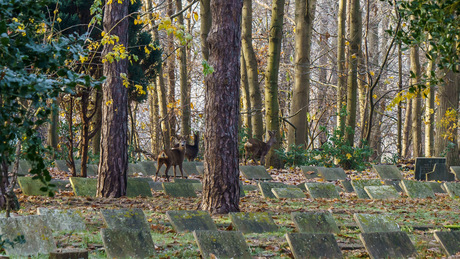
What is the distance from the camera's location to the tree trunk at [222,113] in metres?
9.63

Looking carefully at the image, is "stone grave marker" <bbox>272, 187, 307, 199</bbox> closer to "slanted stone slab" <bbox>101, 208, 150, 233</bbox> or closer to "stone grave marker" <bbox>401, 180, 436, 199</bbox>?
"stone grave marker" <bbox>401, 180, 436, 199</bbox>

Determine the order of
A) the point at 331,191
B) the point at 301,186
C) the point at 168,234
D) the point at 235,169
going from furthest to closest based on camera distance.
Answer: the point at 301,186, the point at 331,191, the point at 235,169, the point at 168,234

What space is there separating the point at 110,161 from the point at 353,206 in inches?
194

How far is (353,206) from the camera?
11.8 metres

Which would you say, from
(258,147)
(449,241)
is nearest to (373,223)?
(449,241)

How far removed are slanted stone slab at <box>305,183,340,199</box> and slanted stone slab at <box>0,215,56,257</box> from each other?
25.1 feet

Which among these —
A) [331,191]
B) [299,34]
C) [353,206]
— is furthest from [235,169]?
[299,34]

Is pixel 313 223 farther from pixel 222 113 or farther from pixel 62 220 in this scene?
pixel 62 220

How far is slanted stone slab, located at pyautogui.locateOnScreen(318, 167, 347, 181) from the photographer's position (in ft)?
55.1

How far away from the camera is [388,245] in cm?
676

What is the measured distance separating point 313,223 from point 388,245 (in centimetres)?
133

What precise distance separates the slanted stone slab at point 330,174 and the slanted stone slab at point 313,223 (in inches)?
343

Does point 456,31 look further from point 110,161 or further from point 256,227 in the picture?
point 110,161

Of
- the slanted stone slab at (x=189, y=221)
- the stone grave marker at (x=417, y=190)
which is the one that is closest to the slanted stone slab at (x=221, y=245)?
the slanted stone slab at (x=189, y=221)
